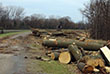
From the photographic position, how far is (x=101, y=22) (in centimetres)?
1780

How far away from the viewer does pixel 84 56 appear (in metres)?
7.88

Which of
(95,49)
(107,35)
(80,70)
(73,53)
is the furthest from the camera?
(107,35)

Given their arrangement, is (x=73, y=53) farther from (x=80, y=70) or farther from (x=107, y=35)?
(x=107, y=35)

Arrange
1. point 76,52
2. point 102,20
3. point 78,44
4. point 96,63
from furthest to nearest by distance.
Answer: point 102,20 → point 78,44 → point 76,52 → point 96,63

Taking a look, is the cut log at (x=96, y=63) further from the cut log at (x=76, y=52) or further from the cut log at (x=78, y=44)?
the cut log at (x=78, y=44)

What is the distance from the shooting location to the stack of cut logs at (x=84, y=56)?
23.8ft

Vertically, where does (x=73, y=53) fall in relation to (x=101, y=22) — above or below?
below

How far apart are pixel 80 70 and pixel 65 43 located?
16.2 feet

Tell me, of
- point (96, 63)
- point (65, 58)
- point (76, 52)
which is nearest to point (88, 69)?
point (96, 63)

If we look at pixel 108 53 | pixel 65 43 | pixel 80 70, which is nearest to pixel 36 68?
pixel 80 70

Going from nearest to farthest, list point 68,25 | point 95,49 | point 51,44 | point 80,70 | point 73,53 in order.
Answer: point 80,70 → point 73,53 → point 95,49 → point 51,44 → point 68,25

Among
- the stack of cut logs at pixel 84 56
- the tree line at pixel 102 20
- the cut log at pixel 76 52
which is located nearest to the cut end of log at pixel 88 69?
the stack of cut logs at pixel 84 56

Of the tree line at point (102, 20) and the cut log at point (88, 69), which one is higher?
the tree line at point (102, 20)

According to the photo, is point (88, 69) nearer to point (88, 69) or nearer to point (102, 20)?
point (88, 69)
